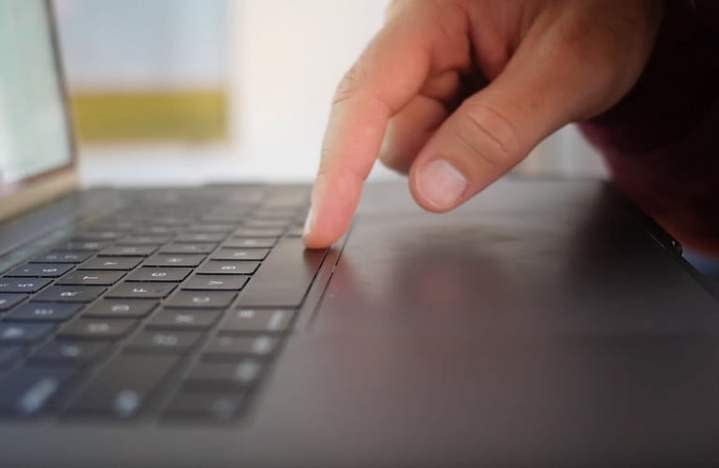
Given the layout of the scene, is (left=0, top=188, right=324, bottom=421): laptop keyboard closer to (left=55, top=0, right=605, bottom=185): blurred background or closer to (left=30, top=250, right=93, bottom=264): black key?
(left=30, top=250, right=93, bottom=264): black key

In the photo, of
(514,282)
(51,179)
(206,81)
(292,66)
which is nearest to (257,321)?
(514,282)

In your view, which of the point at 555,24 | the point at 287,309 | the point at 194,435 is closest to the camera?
the point at 194,435

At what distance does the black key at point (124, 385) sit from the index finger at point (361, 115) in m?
0.19

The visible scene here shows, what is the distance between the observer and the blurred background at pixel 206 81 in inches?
66.6

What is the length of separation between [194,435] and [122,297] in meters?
0.14

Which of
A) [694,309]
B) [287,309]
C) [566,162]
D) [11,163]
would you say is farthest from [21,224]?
[566,162]

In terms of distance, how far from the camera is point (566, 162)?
4.66ft

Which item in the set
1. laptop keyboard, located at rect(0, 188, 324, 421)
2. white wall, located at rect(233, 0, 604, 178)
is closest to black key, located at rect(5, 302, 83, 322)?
laptop keyboard, located at rect(0, 188, 324, 421)

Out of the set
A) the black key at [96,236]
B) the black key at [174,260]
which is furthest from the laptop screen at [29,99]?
the black key at [174,260]

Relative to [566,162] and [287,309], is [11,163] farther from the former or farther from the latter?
[566,162]

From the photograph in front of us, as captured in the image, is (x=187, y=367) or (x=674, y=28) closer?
(x=187, y=367)

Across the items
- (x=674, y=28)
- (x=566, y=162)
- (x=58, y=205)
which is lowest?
(x=566, y=162)

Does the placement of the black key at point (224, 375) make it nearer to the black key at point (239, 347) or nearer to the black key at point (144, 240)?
the black key at point (239, 347)

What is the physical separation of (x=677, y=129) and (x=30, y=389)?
614 millimetres
